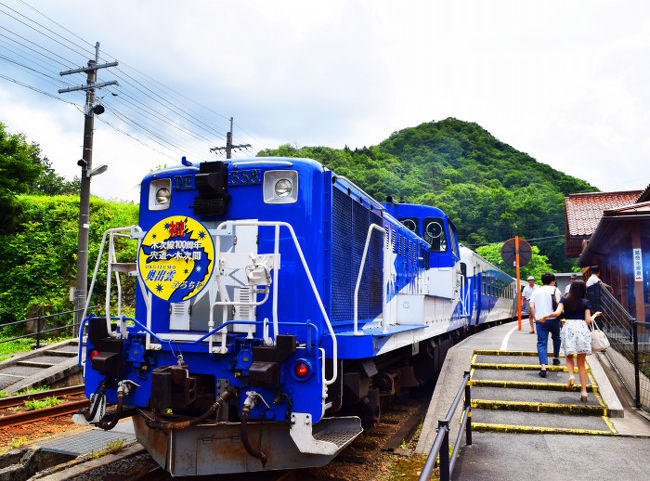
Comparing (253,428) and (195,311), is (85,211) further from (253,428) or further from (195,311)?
(253,428)

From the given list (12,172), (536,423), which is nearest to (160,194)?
(536,423)

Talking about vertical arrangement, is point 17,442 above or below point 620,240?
below

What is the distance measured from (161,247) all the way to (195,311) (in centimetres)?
70

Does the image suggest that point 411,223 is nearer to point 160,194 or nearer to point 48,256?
point 160,194

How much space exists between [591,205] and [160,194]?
2005cm

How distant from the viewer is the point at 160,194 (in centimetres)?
531

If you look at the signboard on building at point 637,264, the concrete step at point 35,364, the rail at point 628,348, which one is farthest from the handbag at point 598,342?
the concrete step at point 35,364

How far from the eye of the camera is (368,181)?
41000 mm

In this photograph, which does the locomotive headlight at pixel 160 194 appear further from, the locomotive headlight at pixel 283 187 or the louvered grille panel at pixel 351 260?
the louvered grille panel at pixel 351 260

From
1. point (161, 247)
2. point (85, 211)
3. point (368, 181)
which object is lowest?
point (161, 247)

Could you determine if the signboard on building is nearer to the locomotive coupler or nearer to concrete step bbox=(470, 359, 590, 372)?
concrete step bbox=(470, 359, 590, 372)

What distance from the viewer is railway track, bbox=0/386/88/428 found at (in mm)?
7023

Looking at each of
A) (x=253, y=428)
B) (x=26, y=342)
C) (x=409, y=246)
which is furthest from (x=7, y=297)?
(x=253, y=428)

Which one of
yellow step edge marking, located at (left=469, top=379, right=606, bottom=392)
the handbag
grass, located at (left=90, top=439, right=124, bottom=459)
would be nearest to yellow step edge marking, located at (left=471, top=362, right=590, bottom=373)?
yellow step edge marking, located at (left=469, top=379, right=606, bottom=392)
